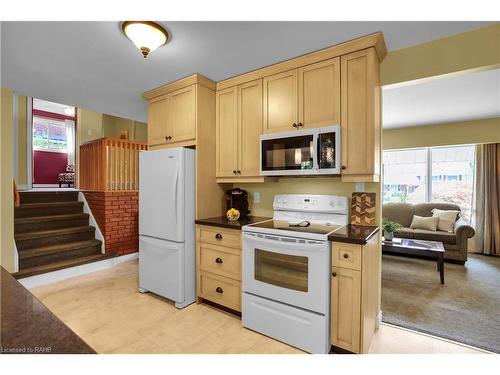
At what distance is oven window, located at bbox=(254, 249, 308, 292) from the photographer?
1933 mm

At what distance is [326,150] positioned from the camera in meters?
2.08

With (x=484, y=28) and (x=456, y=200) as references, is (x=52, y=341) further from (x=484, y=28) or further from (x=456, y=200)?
(x=456, y=200)

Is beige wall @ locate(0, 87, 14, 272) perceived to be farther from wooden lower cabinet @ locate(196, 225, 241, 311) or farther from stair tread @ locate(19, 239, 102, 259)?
wooden lower cabinet @ locate(196, 225, 241, 311)

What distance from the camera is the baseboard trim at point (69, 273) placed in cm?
315

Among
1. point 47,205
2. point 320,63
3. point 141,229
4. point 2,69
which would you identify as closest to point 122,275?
point 141,229

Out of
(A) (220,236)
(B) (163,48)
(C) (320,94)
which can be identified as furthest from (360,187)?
(B) (163,48)

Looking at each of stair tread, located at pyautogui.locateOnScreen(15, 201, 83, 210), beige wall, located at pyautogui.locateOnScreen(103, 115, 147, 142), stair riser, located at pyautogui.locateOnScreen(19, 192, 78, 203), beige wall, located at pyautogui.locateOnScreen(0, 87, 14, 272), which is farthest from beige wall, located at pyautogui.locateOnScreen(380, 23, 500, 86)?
Answer: beige wall, located at pyautogui.locateOnScreen(103, 115, 147, 142)

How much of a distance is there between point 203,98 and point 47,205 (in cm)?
348

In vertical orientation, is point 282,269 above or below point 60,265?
above

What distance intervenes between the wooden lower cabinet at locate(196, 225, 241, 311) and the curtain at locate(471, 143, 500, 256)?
195 inches

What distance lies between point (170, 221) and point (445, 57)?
2.81 metres

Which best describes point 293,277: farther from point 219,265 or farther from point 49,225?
point 49,225

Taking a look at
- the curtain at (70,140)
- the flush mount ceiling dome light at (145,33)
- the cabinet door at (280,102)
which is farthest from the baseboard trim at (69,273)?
the curtain at (70,140)
